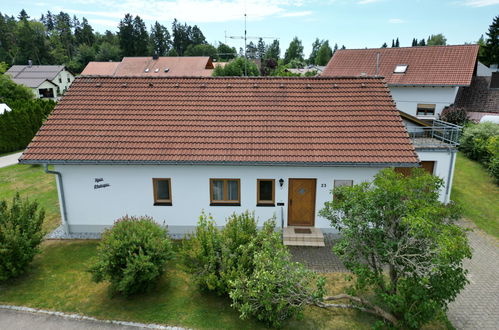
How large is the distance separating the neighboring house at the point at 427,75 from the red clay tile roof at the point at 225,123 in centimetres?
1781

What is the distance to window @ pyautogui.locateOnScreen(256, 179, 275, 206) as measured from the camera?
39.3 feet

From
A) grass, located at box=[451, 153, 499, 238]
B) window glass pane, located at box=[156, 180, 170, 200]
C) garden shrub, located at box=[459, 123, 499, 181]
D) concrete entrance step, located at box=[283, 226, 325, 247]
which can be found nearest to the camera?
concrete entrance step, located at box=[283, 226, 325, 247]

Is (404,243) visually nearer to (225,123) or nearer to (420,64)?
(225,123)

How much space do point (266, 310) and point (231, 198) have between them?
512 cm

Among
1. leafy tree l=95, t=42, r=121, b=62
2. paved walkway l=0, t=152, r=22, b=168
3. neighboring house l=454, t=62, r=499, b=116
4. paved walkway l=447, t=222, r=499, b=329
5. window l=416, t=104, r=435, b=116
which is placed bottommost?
paved walkway l=447, t=222, r=499, b=329

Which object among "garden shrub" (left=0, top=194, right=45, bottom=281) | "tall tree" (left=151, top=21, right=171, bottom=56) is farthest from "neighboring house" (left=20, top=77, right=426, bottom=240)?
"tall tree" (left=151, top=21, right=171, bottom=56)

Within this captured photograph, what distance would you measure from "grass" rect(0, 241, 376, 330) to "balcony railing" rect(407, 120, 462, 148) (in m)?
8.61

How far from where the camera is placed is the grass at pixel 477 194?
14008mm

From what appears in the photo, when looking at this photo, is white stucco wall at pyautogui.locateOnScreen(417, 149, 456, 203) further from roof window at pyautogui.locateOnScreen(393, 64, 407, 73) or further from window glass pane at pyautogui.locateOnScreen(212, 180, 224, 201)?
roof window at pyautogui.locateOnScreen(393, 64, 407, 73)

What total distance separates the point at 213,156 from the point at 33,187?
1258 centimetres

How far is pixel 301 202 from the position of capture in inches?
479

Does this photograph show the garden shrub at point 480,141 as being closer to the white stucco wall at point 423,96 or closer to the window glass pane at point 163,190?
the white stucco wall at point 423,96

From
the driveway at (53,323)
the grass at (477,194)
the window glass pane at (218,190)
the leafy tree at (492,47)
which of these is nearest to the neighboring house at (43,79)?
the window glass pane at (218,190)

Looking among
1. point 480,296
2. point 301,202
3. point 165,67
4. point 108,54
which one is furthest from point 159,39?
point 480,296
